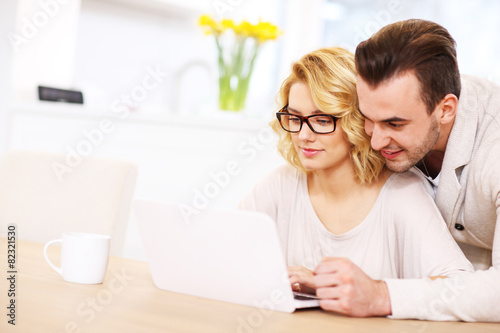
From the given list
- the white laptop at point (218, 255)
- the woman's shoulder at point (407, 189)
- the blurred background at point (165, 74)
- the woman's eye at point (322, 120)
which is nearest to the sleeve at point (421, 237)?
the woman's shoulder at point (407, 189)

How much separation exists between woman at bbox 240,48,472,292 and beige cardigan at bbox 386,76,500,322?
0.29ft

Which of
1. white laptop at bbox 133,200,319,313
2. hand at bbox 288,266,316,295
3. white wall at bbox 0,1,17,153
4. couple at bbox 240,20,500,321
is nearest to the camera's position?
white laptop at bbox 133,200,319,313

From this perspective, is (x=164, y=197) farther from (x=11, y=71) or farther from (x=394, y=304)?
(x=394, y=304)

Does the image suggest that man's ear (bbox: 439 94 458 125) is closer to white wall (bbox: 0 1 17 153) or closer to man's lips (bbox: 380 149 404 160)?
man's lips (bbox: 380 149 404 160)

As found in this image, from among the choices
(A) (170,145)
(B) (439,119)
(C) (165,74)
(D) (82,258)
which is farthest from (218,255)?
(C) (165,74)

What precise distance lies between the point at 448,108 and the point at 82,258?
0.88 m

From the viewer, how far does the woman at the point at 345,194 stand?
145cm

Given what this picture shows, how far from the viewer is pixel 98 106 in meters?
3.39

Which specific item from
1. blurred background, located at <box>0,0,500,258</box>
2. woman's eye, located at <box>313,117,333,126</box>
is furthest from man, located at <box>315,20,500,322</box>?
blurred background, located at <box>0,0,500,258</box>

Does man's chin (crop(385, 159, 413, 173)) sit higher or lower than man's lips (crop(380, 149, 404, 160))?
lower

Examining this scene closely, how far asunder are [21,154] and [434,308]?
4.20ft

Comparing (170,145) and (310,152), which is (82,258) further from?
(170,145)

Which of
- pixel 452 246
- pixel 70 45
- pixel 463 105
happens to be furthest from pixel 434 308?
pixel 70 45

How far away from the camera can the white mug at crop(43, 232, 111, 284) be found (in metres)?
1.21
